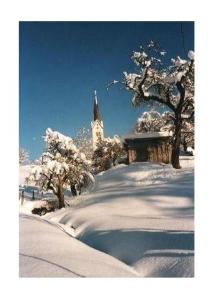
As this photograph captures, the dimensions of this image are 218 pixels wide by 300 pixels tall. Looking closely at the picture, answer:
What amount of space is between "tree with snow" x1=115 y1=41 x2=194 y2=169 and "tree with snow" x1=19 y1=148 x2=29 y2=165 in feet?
4.57

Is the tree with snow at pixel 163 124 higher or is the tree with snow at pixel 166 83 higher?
the tree with snow at pixel 166 83

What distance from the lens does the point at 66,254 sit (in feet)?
14.8

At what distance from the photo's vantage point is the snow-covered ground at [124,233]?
4.31 metres

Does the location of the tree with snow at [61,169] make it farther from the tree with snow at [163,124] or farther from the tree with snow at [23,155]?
the tree with snow at [163,124]

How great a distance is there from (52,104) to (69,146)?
1995 millimetres

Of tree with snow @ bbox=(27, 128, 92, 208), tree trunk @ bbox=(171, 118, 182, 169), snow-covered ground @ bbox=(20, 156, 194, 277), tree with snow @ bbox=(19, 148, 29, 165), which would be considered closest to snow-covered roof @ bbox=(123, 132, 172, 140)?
tree trunk @ bbox=(171, 118, 182, 169)

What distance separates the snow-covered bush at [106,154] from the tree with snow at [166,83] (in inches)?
51.3

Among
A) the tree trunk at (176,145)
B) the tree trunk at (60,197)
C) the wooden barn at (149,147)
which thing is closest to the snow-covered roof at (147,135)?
the wooden barn at (149,147)

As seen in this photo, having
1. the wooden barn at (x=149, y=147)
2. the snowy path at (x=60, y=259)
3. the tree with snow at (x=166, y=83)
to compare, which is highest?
the tree with snow at (x=166, y=83)

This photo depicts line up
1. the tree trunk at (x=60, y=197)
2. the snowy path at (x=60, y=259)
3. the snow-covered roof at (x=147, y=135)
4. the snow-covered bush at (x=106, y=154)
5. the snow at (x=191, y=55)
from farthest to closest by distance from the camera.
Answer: the snow-covered bush at (x=106, y=154), the tree trunk at (x=60, y=197), the snow-covered roof at (x=147, y=135), the snow at (x=191, y=55), the snowy path at (x=60, y=259)

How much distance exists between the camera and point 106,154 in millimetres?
8328

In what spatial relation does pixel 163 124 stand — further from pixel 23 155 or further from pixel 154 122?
pixel 23 155
